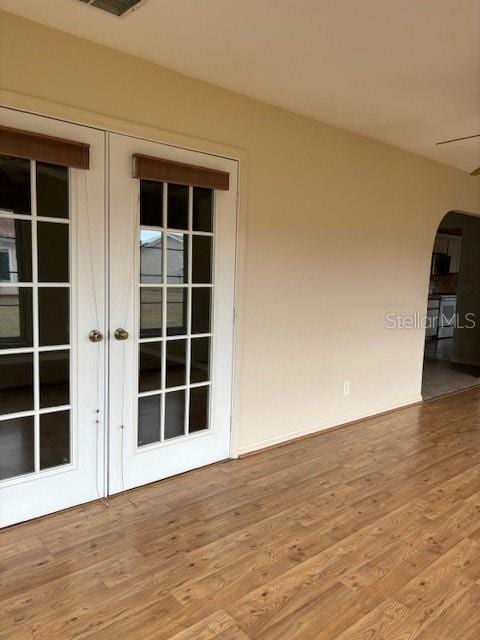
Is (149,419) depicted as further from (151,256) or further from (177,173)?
(177,173)

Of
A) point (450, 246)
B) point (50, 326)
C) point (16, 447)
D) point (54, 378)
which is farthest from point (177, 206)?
point (450, 246)

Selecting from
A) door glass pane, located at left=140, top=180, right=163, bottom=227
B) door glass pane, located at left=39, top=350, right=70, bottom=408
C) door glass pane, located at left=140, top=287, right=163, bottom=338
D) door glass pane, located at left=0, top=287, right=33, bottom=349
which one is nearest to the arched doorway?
door glass pane, located at left=140, top=287, right=163, bottom=338

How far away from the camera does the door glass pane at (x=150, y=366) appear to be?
2.96 m

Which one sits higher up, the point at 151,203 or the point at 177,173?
the point at 177,173

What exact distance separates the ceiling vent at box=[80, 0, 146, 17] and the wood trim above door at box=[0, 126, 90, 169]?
→ 0.64m

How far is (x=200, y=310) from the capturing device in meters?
3.23

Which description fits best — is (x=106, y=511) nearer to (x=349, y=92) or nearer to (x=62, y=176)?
(x=62, y=176)

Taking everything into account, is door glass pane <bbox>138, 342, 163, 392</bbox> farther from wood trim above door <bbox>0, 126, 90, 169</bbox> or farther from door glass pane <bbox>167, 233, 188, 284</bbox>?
wood trim above door <bbox>0, 126, 90, 169</bbox>

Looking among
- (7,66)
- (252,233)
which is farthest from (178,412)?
(7,66)

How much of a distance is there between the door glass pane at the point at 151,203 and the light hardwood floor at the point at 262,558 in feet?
5.60

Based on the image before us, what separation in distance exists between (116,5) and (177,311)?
1688 mm

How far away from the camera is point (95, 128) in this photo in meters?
2.62

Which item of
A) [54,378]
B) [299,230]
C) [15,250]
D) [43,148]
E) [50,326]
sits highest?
[43,148]

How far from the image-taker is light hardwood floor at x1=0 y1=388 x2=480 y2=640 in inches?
75.2
